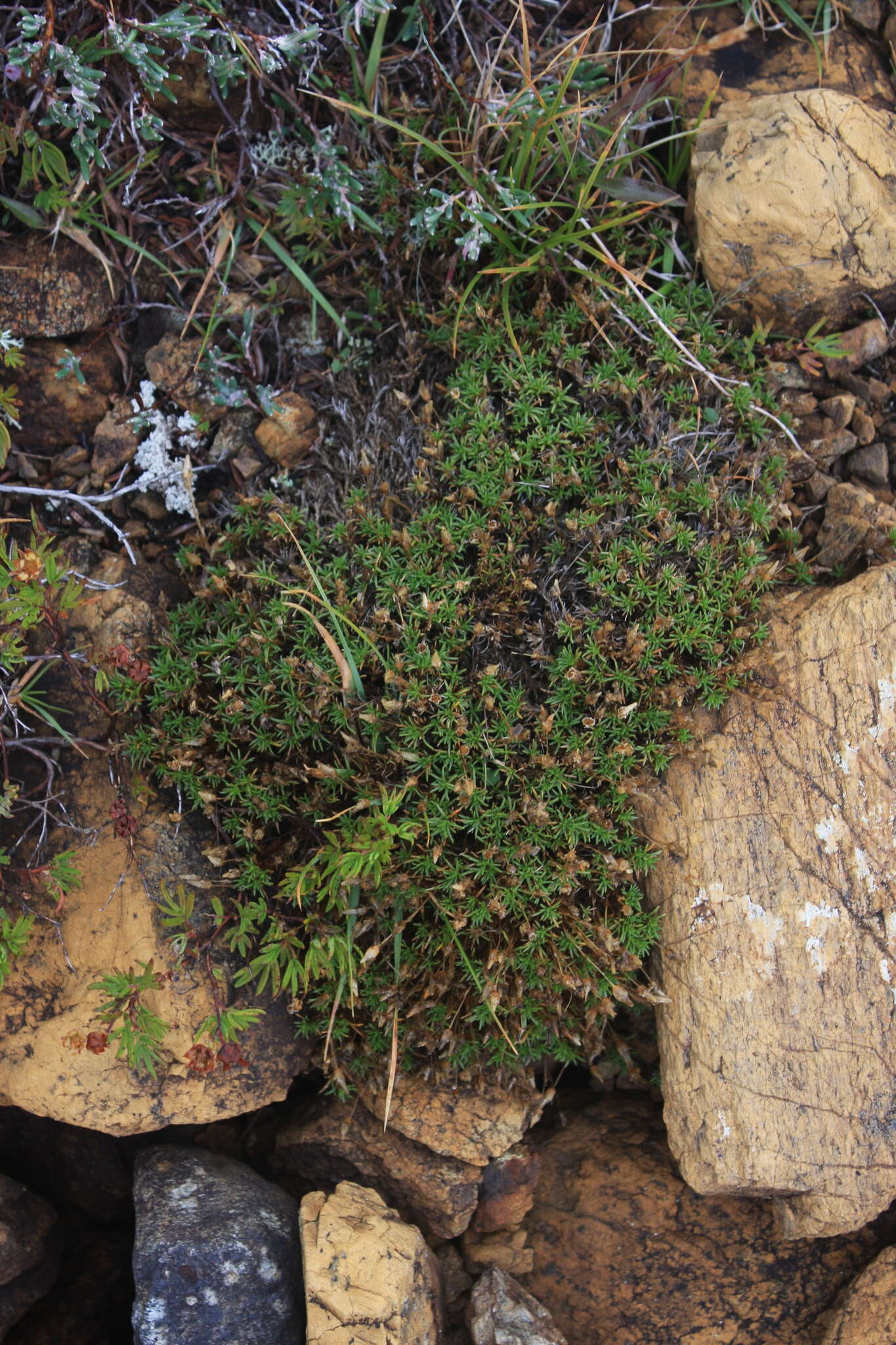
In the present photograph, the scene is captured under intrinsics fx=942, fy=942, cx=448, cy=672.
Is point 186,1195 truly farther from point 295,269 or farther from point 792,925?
point 295,269

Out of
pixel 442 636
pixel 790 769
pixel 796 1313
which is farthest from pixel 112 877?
pixel 796 1313

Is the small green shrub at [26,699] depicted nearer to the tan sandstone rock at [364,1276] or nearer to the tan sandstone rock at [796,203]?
the tan sandstone rock at [364,1276]

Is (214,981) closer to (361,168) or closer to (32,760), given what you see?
(32,760)

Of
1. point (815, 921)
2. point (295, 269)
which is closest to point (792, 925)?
point (815, 921)

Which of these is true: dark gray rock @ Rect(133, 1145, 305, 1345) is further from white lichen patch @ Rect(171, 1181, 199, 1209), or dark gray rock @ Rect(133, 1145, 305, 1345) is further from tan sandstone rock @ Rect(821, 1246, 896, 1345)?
tan sandstone rock @ Rect(821, 1246, 896, 1345)

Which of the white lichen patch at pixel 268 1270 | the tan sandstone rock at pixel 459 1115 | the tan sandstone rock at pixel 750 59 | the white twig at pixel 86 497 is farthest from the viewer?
the tan sandstone rock at pixel 750 59

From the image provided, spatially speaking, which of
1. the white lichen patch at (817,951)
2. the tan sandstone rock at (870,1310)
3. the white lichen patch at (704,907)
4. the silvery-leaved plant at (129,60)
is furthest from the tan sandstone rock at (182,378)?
the tan sandstone rock at (870,1310)

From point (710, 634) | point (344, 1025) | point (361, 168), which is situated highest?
point (361, 168)
